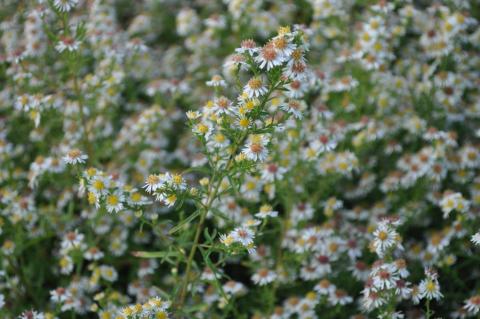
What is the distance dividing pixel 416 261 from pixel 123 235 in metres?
1.77

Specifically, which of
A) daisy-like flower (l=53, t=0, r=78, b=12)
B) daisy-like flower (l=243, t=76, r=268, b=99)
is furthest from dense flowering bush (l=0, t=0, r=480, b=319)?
daisy-like flower (l=53, t=0, r=78, b=12)

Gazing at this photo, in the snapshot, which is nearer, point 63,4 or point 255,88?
point 255,88

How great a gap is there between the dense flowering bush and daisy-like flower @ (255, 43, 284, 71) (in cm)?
8

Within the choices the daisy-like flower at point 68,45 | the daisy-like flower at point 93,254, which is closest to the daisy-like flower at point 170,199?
the daisy-like flower at point 93,254

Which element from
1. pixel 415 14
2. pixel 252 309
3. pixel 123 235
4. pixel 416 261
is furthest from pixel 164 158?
pixel 415 14

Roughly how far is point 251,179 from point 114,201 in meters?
0.96

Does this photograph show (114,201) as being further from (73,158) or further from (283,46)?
(283,46)

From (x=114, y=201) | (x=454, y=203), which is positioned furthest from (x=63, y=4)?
(x=454, y=203)

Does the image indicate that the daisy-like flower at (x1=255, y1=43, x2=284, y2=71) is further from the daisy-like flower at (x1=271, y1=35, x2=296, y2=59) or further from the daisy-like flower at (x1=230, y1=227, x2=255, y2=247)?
the daisy-like flower at (x1=230, y1=227, x2=255, y2=247)

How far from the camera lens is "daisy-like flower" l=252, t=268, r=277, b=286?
3240mm

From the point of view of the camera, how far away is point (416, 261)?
347cm

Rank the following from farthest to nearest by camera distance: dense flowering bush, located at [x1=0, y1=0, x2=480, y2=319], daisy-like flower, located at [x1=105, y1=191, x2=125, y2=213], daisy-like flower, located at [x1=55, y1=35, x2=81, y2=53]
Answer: daisy-like flower, located at [x1=55, y1=35, x2=81, y2=53] → dense flowering bush, located at [x1=0, y1=0, x2=480, y2=319] → daisy-like flower, located at [x1=105, y1=191, x2=125, y2=213]

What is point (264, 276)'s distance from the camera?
329 cm

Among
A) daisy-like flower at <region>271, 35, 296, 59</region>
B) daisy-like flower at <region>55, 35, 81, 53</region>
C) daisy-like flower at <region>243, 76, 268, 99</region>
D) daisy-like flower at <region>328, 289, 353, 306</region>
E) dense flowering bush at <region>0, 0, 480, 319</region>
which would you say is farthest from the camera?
daisy-like flower at <region>55, 35, 81, 53</region>
